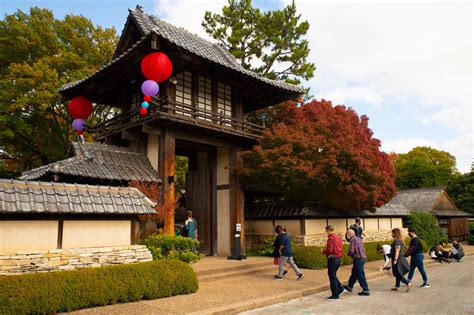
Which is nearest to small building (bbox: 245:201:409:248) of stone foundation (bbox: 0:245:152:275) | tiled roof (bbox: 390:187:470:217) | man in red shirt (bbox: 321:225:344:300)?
man in red shirt (bbox: 321:225:344:300)

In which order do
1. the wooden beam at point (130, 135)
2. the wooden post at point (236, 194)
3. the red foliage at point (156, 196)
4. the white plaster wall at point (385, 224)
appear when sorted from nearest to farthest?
the red foliage at point (156, 196) < the wooden beam at point (130, 135) < the wooden post at point (236, 194) < the white plaster wall at point (385, 224)

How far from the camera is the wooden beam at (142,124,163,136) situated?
14844 millimetres

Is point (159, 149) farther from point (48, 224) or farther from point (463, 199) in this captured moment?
point (463, 199)

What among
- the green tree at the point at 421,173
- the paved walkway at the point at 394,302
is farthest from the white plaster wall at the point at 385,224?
the green tree at the point at 421,173

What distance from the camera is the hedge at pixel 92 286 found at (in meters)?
7.25

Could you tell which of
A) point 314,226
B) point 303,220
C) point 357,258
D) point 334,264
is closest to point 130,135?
point 303,220

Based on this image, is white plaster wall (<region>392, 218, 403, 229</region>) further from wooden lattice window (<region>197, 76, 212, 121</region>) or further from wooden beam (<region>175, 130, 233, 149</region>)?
wooden lattice window (<region>197, 76, 212, 121</region>)

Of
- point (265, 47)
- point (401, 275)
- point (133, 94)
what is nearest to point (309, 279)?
point (401, 275)

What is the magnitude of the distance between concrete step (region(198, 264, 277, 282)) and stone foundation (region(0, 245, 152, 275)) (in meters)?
2.77

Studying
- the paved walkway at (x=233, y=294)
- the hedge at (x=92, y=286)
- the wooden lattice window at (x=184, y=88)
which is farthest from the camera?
the wooden lattice window at (x=184, y=88)

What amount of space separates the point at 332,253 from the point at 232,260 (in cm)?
690

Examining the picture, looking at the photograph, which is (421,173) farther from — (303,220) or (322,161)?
(322,161)

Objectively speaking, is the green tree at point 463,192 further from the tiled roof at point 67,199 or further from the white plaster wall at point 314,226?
the tiled roof at point 67,199

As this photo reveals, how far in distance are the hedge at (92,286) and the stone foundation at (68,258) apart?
386 mm
